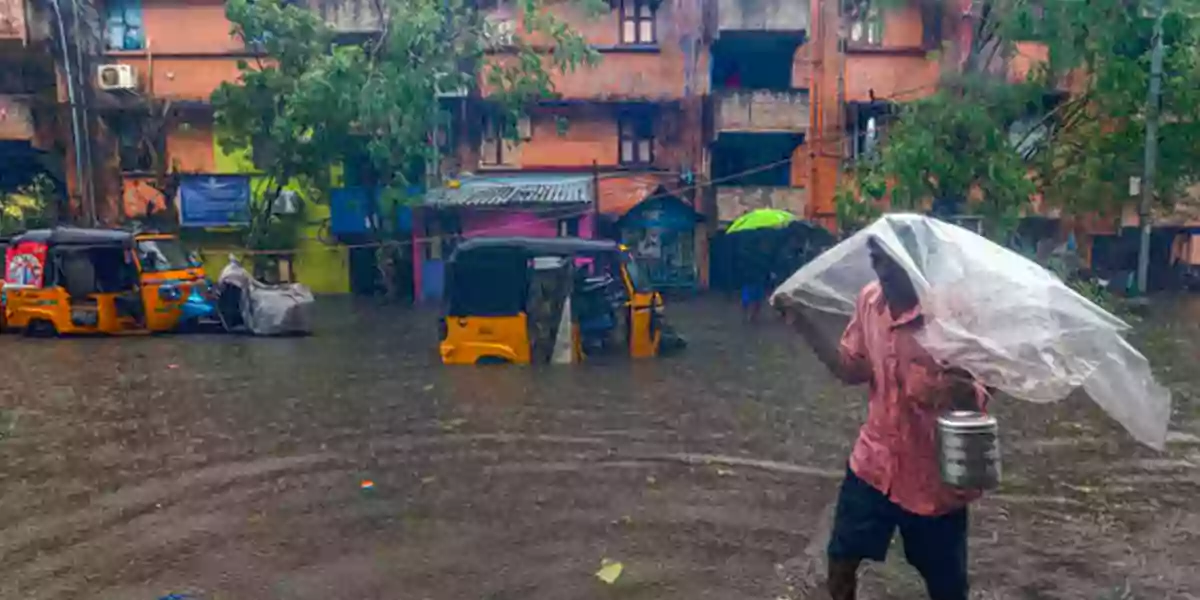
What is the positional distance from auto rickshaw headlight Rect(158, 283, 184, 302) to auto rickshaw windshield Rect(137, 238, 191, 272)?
33 centimetres

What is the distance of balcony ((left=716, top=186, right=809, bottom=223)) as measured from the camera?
24.6 metres

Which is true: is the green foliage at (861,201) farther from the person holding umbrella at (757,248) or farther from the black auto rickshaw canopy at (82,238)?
the black auto rickshaw canopy at (82,238)

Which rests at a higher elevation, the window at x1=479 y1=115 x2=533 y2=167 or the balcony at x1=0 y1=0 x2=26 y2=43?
the balcony at x1=0 y1=0 x2=26 y2=43

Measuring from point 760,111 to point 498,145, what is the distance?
259 inches

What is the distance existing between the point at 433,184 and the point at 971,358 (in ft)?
72.8

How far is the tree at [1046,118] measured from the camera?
1708 cm

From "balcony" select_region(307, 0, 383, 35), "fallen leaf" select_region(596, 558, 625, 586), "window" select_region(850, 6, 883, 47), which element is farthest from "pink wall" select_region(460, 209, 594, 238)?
"fallen leaf" select_region(596, 558, 625, 586)

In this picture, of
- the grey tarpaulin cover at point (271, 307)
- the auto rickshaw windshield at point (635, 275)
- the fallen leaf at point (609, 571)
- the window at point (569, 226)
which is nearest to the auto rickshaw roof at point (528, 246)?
the auto rickshaw windshield at point (635, 275)

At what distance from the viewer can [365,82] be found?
20016mm

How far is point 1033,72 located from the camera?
1812 centimetres

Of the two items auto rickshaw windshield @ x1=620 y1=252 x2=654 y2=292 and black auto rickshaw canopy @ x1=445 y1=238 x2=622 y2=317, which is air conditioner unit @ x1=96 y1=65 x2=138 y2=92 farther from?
auto rickshaw windshield @ x1=620 y1=252 x2=654 y2=292

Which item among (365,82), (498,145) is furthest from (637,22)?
(365,82)

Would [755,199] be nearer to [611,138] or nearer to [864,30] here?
[611,138]

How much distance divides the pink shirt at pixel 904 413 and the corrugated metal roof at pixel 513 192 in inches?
792
